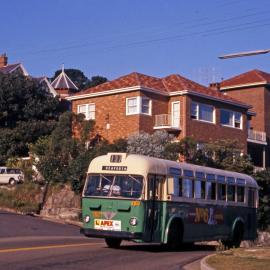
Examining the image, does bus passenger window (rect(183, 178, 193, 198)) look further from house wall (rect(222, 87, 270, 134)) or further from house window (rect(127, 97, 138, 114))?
house wall (rect(222, 87, 270, 134))

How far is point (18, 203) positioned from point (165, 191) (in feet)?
69.5

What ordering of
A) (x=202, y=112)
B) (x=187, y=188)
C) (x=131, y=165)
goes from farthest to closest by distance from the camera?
(x=202, y=112), (x=187, y=188), (x=131, y=165)

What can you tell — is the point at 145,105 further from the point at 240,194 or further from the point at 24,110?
the point at 240,194

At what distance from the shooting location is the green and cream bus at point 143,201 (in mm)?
18422

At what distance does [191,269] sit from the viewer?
50.6 ft

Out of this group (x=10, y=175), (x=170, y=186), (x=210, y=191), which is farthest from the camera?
(x=10, y=175)

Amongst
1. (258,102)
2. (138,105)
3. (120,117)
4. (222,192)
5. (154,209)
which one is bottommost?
(154,209)

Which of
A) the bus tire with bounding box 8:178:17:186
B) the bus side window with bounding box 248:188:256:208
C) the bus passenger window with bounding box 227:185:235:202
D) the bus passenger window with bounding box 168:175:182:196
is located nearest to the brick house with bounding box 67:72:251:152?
the bus tire with bounding box 8:178:17:186

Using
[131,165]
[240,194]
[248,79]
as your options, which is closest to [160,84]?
[248,79]

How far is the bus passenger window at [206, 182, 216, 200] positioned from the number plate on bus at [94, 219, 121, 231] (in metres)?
4.67

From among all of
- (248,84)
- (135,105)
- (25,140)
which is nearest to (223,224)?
(135,105)

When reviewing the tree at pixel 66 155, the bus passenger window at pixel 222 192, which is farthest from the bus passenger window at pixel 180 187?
the tree at pixel 66 155

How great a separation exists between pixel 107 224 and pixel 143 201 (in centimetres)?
121

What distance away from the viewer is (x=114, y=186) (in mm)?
18797
